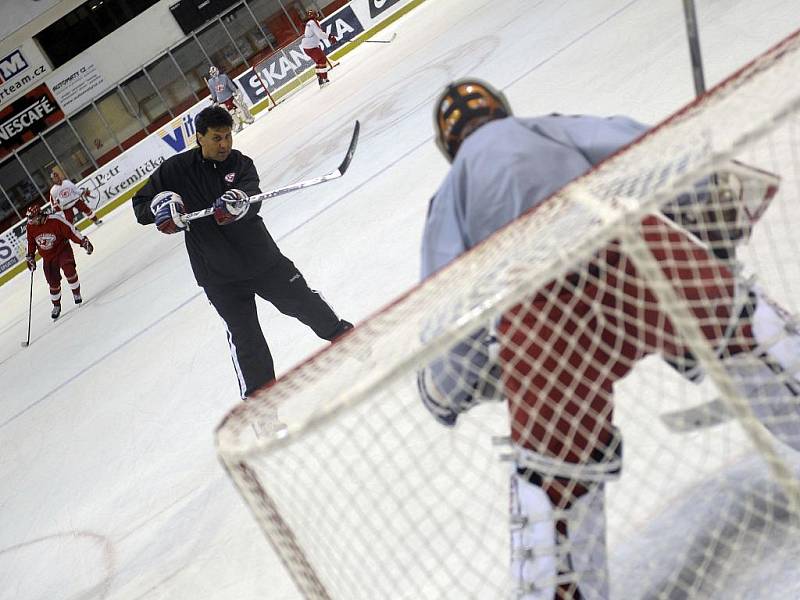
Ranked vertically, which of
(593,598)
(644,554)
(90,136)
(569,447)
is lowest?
(644,554)

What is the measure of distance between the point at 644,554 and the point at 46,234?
20.4ft

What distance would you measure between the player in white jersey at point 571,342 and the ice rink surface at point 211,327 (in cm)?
97

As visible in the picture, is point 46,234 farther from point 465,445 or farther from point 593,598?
point 593,598

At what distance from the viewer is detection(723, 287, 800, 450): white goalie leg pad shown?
165 centimetres

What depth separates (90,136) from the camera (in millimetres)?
13586

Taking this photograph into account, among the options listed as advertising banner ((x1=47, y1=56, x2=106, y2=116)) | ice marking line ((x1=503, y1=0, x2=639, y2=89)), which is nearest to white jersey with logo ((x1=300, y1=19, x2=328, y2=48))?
advertising banner ((x1=47, y1=56, x2=106, y2=116))

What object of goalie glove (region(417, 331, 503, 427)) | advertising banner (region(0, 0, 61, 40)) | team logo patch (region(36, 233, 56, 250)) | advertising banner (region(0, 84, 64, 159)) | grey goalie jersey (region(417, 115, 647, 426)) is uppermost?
advertising banner (region(0, 0, 61, 40))

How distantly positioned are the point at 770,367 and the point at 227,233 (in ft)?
6.40

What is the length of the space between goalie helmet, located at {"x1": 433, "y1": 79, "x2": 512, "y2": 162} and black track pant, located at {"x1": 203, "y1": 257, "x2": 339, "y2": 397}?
1.51m

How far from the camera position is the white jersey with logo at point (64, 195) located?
927 cm

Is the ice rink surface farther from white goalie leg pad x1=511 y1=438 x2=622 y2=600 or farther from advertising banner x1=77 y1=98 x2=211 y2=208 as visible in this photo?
advertising banner x1=77 y1=98 x2=211 y2=208

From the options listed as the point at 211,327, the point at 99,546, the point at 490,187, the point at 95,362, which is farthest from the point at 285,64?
the point at 490,187

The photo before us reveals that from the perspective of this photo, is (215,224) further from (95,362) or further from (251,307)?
(95,362)

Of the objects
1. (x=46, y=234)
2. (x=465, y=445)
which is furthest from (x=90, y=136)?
(x=465, y=445)
